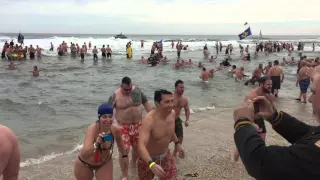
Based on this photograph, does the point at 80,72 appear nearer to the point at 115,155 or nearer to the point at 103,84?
the point at 103,84

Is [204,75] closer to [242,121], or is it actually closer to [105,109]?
[105,109]

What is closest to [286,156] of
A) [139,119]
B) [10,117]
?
[139,119]

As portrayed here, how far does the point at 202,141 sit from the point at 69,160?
114 inches

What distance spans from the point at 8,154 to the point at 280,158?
7.52ft

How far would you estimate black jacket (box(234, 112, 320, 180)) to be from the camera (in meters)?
1.37

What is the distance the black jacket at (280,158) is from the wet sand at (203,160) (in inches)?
155

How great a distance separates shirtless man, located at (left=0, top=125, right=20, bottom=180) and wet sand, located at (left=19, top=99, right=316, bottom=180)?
265 centimetres

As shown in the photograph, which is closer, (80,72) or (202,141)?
(202,141)

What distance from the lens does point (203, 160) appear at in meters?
6.14

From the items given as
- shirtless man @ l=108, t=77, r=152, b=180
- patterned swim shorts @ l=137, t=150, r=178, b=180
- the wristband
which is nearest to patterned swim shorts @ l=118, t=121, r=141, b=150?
shirtless man @ l=108, t=77, r=152, b=180

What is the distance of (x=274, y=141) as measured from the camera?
7047 mm

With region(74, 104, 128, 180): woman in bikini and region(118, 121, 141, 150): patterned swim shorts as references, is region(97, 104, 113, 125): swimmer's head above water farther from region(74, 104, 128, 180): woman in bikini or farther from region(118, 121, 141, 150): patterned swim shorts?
region(118, 121, 141, 150): patterned swim shorts

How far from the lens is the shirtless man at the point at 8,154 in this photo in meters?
2.74

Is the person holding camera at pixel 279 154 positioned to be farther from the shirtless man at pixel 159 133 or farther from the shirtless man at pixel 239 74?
the shirtless man at pixel 239 74
